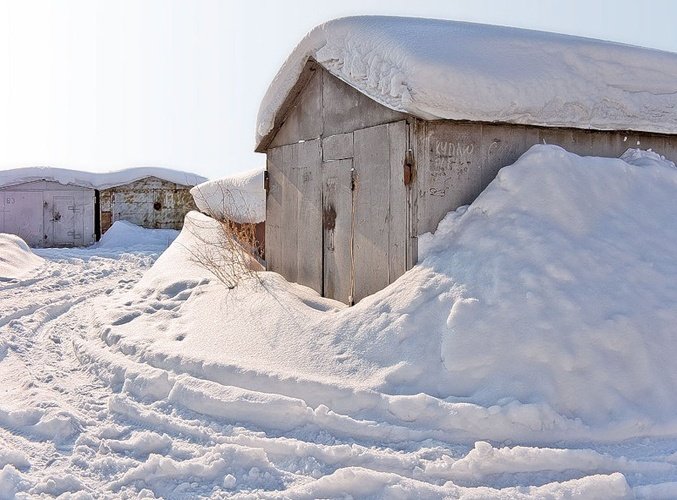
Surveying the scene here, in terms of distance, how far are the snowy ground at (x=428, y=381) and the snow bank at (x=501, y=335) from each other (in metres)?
0.01

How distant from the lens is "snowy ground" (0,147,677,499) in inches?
152

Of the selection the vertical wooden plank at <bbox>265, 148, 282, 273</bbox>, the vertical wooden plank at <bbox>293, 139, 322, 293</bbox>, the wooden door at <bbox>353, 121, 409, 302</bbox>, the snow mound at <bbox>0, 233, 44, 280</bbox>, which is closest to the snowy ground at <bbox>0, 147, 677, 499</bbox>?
the wooden door at <bbox>353, 121, 409, 302</bbox>

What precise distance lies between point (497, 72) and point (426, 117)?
32.4 inches

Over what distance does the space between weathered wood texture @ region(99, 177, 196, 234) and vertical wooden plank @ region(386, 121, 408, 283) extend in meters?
16.0

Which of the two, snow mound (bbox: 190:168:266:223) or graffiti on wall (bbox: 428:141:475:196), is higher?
graffiti on wall (bbox: 428:141:475:196)

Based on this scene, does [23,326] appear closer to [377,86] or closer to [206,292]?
[206,292]

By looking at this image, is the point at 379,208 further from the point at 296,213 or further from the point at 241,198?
the point at 241,198

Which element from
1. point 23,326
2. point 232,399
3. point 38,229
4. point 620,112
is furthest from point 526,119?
point 38,229

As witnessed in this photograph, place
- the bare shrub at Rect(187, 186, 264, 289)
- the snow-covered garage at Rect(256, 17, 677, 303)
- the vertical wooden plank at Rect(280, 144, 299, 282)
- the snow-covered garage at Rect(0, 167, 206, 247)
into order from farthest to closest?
the snow-covered garage at Rect(0, 167, 206, 247) < the vertical wooden plank at Rect(280, 144, 299, 282) < the bare shrub at Rect(187, 186, 264, 289) < the snow-covered garage at Rect(256, 17, 677, 303)

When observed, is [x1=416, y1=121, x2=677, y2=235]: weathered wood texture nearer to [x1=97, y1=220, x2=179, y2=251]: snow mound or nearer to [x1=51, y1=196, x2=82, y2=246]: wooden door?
[x1=97, y1=220, x2=179, y2=251]: snow mound

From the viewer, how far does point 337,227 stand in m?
7.15

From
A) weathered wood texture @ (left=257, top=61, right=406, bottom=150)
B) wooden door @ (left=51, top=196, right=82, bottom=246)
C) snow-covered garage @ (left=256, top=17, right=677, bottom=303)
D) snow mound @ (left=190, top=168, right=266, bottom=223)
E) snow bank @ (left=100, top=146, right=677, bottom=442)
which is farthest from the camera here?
wooden door @ (left=51, top=196, right=82, bottom=246)

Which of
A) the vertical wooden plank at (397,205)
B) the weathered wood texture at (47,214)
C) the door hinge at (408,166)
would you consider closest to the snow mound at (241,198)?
the vertical wooden plank at (397,205)

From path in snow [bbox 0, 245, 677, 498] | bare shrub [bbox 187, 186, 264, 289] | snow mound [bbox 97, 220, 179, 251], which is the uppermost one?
bare shrub [bbox 187, 186, 264, 289]
